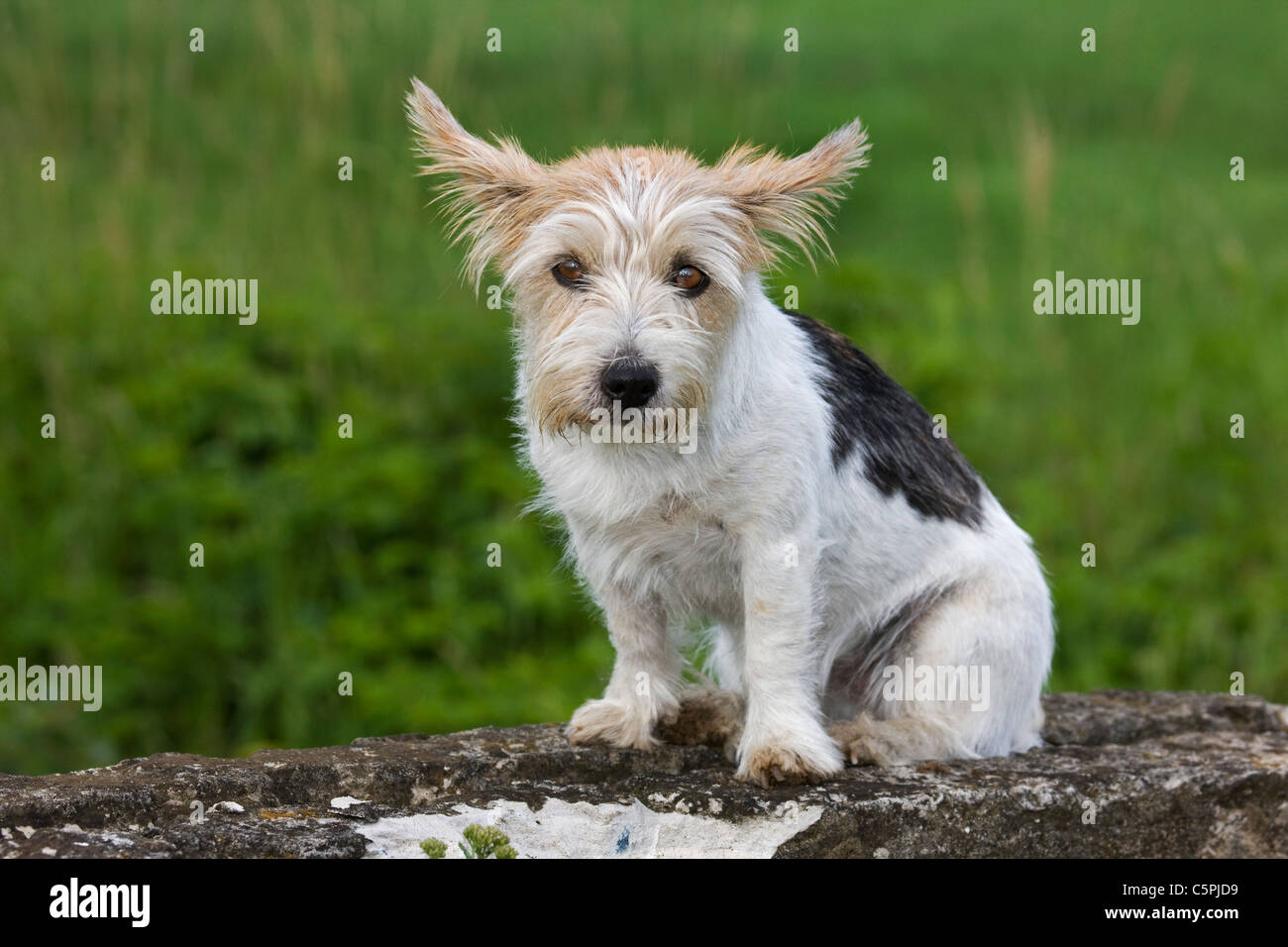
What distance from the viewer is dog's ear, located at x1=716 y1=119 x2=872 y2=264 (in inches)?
219

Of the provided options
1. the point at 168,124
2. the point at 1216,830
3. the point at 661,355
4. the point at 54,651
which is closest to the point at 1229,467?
the point at 1216,830

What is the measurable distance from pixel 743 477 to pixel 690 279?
2.38ft

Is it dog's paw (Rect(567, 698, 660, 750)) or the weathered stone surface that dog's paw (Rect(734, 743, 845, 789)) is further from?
dog's paw (Rect(567, 698, 660, 750))

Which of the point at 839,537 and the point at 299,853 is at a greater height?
the point at 839,537

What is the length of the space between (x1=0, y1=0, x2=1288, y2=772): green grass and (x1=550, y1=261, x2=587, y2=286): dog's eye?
7.73ft

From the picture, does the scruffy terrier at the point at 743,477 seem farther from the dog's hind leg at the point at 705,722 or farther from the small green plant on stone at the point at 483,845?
the small green plant on stone at the point at 483,845

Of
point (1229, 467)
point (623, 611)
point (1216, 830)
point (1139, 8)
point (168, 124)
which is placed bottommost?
point (1216, 830)

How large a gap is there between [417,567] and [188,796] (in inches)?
213

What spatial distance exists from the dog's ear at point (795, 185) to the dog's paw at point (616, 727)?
186cm

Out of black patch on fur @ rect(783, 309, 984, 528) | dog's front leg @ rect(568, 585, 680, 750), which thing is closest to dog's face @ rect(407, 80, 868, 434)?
black patch on fur @ rect(783, 309, 984, 528)

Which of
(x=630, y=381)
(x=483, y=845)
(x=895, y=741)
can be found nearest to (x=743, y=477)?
(x=630, y=381)

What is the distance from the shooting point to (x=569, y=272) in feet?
17.4

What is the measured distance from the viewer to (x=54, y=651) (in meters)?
9.84

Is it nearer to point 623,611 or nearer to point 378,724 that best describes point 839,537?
point 623,611
